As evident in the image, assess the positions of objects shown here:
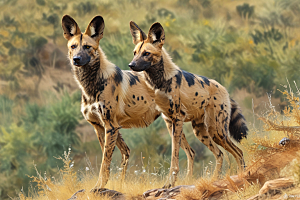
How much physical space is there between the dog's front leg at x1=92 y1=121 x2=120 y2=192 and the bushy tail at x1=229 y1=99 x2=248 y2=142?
87.8 inches

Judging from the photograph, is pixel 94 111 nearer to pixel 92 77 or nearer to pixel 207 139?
pixel 92 77

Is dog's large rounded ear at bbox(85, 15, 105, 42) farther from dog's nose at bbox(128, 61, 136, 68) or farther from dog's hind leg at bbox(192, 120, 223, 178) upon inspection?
dog's hind leg at bbox(192, 120, 223, 178)

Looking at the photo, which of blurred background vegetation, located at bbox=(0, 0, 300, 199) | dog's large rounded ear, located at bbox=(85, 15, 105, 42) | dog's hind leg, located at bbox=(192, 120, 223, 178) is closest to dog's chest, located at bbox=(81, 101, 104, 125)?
dog's large rounded ear, located at bbox=(85, 15, 105, 42)

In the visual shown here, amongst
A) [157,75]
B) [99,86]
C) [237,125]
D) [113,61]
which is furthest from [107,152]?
[113,61]

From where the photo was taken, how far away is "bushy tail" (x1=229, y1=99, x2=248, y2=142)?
6312mm

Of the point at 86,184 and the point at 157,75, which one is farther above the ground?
the point at 157,75

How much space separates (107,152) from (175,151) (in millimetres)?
1063

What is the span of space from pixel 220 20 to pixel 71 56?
28.6ft

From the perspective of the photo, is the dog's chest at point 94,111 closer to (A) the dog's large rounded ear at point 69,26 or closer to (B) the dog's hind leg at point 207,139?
(A) the dog's large rounded ear at point 69,26

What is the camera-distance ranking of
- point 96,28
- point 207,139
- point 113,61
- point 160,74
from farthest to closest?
point 113,61 < point 207,139 < point 96,28 < point 160,74

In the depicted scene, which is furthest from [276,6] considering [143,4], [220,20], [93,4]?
[93,4]

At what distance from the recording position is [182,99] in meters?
A: 5.74

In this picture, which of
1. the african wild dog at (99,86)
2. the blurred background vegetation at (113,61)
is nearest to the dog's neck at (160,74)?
the african wild dog at (99,86)

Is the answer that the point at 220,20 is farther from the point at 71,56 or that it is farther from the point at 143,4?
the point at 71,56
